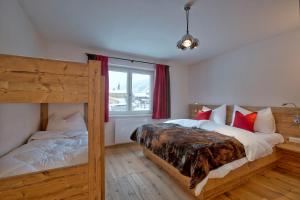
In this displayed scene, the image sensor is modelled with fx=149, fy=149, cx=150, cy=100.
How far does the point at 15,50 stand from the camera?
183cm

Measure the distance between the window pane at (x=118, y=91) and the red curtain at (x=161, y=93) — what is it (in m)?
0.85

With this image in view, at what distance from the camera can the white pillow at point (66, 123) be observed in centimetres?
279

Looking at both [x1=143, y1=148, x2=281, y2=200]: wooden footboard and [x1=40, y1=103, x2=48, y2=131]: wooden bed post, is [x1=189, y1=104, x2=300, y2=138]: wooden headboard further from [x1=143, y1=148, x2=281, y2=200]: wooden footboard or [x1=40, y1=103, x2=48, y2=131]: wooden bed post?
[x1=40, y1=103, x2=48, y2=131]: wooden bed post

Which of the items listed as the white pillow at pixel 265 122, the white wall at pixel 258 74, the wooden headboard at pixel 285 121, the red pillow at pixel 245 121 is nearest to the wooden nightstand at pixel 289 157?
the wooden headboard at pixel 285 121

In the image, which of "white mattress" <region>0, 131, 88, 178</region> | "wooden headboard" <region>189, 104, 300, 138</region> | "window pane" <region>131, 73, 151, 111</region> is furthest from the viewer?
"window pane" <region>131, 73, 151, 111</region>

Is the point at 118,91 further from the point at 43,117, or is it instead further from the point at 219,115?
the point at 219,115

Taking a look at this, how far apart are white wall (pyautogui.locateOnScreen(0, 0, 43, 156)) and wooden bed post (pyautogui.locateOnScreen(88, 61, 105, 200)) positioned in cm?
109

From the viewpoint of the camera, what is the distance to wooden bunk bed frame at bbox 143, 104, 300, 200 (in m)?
1.80

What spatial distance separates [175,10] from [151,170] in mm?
2481

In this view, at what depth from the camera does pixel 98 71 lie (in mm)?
1242

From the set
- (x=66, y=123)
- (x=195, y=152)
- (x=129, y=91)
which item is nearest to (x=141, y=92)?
(x=129, y=91)

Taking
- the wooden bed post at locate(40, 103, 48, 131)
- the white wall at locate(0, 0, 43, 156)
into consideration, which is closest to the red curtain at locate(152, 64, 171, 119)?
the wooden bed post at locate(40, 103, 48, 131)

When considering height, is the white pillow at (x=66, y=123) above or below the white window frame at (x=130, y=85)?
below

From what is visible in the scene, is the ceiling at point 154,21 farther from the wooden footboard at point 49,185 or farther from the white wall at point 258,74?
the wooden footboard at point 49,185
